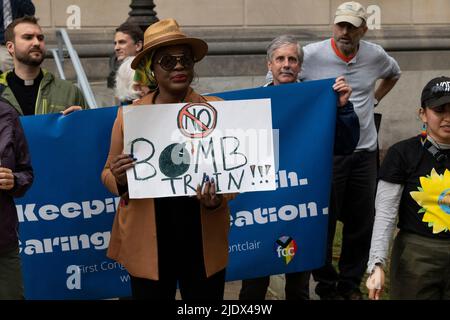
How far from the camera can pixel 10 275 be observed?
5.32 m

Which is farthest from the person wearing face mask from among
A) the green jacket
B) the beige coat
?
the green jacket

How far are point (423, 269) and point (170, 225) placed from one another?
130cm

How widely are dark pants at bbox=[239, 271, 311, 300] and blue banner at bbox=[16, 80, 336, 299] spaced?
6 centimetres

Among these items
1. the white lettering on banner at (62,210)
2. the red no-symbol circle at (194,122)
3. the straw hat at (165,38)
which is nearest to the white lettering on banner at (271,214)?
the white lettering on banner at (62,210)

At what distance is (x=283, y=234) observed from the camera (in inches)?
261

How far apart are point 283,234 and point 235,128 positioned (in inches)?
68.2

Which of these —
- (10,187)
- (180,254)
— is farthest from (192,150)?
(10,187)

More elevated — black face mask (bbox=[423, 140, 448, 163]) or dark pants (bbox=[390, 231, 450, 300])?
black face mask (bbox=[423, 140, 448, 163])

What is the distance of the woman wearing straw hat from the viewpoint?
493cm

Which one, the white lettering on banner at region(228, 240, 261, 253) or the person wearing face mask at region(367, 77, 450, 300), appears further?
the white lettering on banner at region(228, 240, 261, 253)

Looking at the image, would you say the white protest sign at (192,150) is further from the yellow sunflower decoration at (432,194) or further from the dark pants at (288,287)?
the dark pants at (288,287)

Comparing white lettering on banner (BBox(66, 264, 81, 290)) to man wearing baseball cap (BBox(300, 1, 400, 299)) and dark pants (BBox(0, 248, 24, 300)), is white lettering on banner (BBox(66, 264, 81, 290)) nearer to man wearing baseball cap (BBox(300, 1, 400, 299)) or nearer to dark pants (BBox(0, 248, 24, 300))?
dark pants (BBox(0, 248, 24, 300))

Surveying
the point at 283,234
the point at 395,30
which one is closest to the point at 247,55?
the point at 395,30
